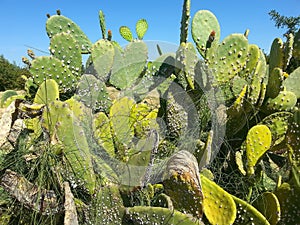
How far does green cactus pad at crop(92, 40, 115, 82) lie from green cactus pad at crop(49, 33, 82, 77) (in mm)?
110

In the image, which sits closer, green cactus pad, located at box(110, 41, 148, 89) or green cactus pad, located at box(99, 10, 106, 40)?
green cactus pad, located at box(110, 41, 148, 89)

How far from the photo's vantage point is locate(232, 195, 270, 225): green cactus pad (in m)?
1.36

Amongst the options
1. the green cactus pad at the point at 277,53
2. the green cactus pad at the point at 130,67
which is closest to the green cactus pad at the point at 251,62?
the green cactus pad at the point at 277,53

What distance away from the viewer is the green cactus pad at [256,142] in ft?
5.27

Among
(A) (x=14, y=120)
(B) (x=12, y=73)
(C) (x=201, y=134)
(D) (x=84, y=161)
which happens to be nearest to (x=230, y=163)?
(C) (x=201, y=134)

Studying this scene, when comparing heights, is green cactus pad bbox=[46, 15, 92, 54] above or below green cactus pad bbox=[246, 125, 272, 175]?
above

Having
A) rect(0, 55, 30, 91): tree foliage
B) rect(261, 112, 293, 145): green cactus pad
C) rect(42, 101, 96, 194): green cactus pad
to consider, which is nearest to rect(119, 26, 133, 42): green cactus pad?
rect(261, 112, 293, 145): green cactus pad

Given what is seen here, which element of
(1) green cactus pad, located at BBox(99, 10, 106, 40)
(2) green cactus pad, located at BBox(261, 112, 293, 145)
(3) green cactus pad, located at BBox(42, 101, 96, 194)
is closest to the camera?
(3) green cactus pad, located at BBox(42, 101, 96, 194)

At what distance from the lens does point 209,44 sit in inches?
72.1

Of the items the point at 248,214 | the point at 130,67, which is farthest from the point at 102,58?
the point at 248,214

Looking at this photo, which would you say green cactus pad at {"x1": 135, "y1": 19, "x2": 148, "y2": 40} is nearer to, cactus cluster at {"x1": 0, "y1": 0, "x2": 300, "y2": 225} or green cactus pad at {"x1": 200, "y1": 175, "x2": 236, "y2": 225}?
cactus cluster at {"x1": 0, "y1": 0, "x2": 300, "y2": 225}

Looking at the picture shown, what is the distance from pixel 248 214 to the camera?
1.38 m

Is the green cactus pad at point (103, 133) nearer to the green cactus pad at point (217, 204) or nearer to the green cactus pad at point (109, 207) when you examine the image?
the green cactus pad at point (109, 207)

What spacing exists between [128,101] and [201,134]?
1.19ft
